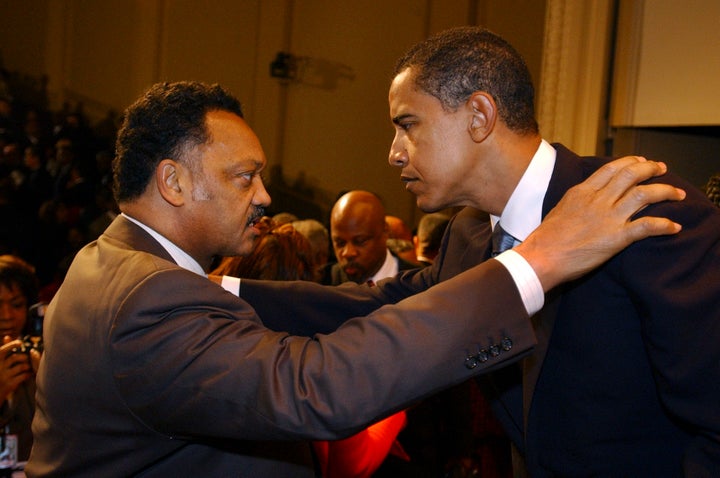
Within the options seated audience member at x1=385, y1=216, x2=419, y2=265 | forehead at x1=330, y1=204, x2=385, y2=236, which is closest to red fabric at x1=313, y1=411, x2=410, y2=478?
forehead at x1=330, y1=204, x2=385, y2=236

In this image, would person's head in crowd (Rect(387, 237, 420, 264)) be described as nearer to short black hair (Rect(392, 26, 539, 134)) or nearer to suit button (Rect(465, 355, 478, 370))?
short black hair (Rect(392, 26, 539, 134))

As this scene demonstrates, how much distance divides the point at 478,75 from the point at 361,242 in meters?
2.76

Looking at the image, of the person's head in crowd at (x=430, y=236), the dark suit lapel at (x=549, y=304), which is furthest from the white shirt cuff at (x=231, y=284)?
the person's head in crowd at (x=430, y=236)

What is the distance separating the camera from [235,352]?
1282 mm

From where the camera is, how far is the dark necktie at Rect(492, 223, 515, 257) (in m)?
1.84

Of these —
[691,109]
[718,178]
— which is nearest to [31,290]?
[718,178]

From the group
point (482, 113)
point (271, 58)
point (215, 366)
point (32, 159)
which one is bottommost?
point (32, 159)

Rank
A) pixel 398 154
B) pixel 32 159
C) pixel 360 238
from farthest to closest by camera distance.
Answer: pixel 32 159 → pixel 360 238 → pixel 398 154

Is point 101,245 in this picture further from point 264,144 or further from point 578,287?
point 264,144

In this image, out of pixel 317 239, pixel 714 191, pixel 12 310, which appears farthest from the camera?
pixel 317 239

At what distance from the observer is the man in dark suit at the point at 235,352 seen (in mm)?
1255

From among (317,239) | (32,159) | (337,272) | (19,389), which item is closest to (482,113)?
(19,389)

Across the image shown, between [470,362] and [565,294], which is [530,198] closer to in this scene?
[565,294]

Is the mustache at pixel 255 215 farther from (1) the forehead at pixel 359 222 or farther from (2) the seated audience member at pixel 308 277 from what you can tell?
(1) the forehead at pixel 359 222
